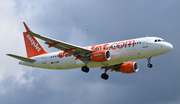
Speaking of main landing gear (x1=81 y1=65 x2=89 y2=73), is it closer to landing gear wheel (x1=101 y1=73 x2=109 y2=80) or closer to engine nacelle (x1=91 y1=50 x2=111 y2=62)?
engine nacelle (x1=91 y1=50 x2=111 y2=62)

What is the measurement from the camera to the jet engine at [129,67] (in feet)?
175

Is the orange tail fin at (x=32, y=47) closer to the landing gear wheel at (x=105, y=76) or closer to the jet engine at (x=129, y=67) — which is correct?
the landing gear wheel at (x=105, y=76)

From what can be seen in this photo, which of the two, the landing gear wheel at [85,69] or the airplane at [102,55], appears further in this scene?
the landing gear wheel at [85,69]

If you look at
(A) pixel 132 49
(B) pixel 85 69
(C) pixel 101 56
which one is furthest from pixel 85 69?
(A) pixel 132 49

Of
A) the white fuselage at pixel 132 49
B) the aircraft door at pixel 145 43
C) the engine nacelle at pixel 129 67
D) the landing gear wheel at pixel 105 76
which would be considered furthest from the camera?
the landing gear wheel at pixel 105 76

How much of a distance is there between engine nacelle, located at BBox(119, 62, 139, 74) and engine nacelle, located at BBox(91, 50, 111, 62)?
24.0 feet

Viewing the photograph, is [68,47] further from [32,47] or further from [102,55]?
[32,47]

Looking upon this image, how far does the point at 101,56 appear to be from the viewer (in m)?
46.8

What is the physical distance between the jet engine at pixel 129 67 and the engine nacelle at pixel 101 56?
24.0 feet

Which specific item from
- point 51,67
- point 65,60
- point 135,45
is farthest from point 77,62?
point 135,45

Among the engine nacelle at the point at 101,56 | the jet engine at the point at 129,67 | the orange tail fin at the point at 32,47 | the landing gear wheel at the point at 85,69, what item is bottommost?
the landing gear wheel at the point at 85,69

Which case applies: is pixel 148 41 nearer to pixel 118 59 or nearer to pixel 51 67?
pixel 118 59

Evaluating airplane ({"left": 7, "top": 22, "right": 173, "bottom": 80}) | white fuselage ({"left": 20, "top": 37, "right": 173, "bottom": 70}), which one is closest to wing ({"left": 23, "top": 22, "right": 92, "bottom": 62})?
airplane ({"left": 7, "top": 22, "right": 173, "bottom": 80})

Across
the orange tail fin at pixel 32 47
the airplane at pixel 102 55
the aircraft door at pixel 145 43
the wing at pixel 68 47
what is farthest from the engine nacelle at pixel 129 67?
the orange tail fin at pixel 32 47
